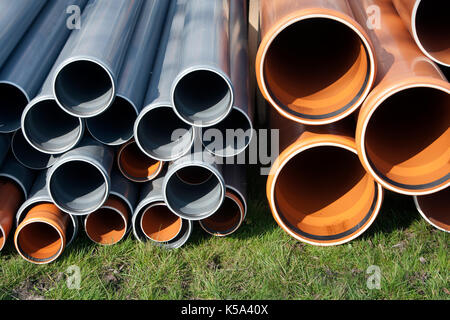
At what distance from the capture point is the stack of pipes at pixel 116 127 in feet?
6.57

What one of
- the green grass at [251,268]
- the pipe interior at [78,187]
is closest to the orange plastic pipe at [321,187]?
the green grass at [251,268]

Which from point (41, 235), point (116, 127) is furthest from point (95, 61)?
point (41, 235)

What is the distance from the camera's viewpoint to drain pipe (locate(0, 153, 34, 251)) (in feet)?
7.09

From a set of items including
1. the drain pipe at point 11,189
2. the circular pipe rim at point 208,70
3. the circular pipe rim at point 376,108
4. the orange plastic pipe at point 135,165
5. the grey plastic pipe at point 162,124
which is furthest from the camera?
the orange plastic pipe at point 135,165

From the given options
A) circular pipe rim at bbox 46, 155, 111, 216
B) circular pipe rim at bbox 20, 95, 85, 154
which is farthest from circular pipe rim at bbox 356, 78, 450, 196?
circular pipe rim at bbox 20, 95, 85, 154

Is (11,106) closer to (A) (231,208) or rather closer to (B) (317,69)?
(A) (231,208)

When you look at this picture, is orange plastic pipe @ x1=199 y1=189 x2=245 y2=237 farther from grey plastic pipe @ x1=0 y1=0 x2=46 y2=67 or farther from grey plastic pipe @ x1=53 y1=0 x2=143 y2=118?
grey plastic pipe @ x1=0 y1=0 x2=46 y2=67

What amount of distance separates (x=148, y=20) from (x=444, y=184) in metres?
1.81

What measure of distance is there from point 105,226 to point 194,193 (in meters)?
0.54

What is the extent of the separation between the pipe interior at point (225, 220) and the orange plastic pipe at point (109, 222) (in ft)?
1.40

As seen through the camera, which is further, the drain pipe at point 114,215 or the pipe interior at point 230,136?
the drain pipe at point 114,215

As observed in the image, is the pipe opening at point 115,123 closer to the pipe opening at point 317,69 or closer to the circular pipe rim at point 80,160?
the circular pipe rim at point 80,160

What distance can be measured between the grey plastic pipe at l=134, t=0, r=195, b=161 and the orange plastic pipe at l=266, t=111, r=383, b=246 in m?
0.48

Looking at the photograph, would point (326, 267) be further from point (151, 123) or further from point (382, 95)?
point (151, 123)
